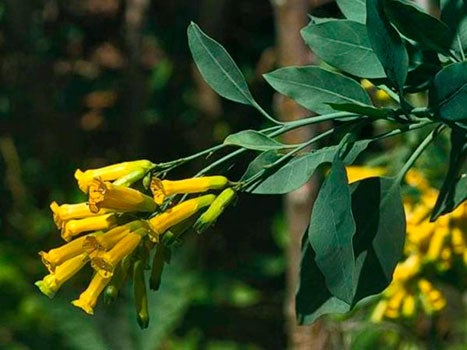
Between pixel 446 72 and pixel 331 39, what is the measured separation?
129mm

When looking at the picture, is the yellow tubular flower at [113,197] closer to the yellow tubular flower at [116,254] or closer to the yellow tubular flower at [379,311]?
the yellow tubular flower at [116,254]

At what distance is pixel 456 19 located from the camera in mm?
1045

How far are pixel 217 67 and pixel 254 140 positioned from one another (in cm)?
9

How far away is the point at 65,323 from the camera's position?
125 inches

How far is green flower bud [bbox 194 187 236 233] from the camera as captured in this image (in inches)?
38.6

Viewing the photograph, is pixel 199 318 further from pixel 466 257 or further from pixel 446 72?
pixel 446 72

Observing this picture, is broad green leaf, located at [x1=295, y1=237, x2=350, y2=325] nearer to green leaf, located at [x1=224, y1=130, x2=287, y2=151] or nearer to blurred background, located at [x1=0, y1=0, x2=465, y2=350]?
green leaf, located at [x1=224, y1=130, x2=287, y2=151]

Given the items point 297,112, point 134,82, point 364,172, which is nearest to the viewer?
point 364,172

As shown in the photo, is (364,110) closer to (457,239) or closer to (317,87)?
(317,87)

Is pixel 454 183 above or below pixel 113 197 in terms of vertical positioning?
below

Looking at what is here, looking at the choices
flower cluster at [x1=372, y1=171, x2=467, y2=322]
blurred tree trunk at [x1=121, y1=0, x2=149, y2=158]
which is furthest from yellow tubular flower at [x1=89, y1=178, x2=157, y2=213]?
blurred tree trunk at [x1=121, y1=0, x2=149, y2=158]

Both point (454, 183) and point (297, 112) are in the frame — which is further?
point (297, 112)

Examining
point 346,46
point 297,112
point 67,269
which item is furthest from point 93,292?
point 297,112

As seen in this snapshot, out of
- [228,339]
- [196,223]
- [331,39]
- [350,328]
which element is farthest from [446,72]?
[228,339]
